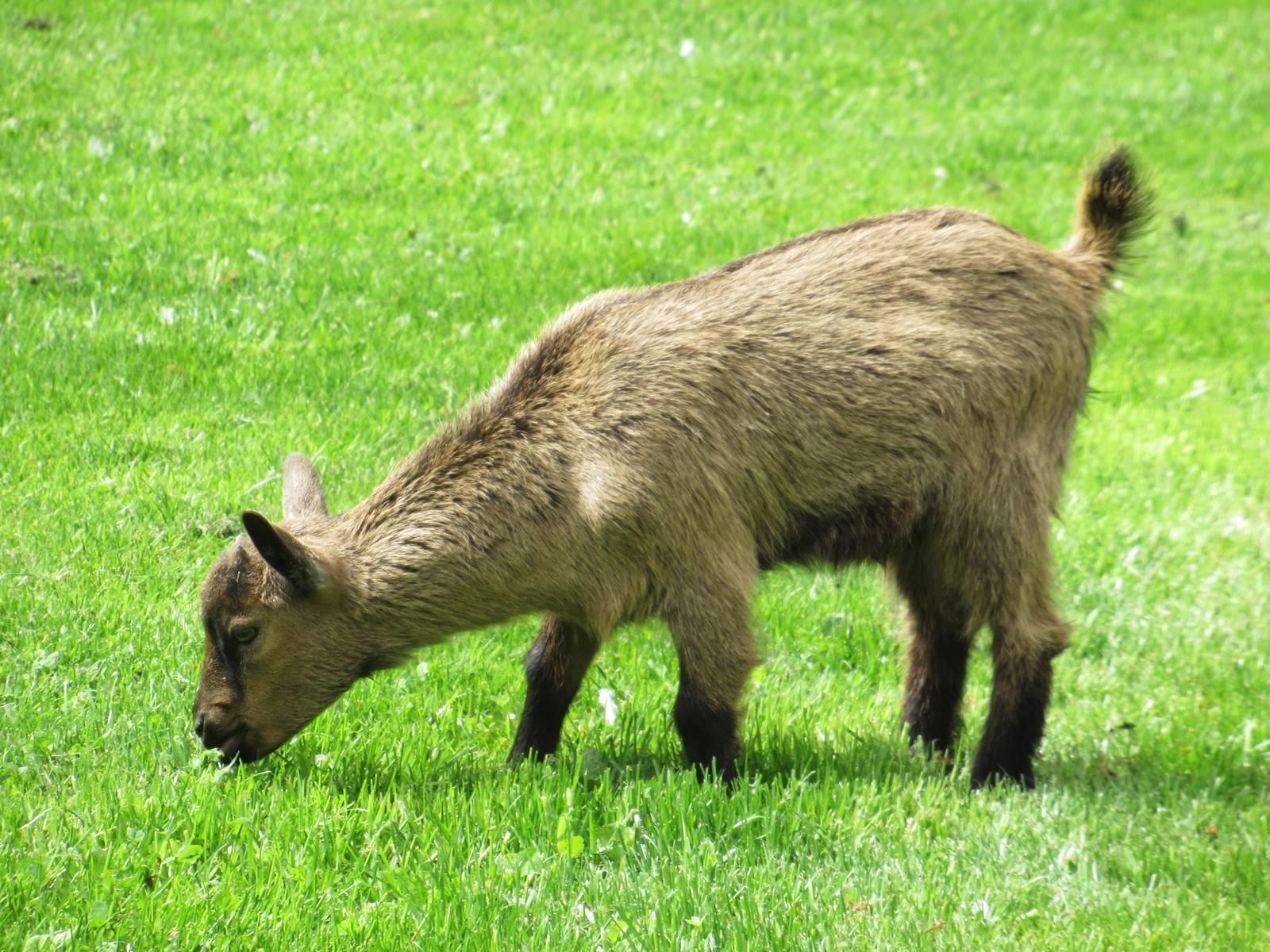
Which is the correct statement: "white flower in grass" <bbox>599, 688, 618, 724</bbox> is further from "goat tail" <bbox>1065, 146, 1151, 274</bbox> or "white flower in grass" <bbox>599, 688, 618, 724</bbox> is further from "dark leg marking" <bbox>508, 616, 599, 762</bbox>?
"goat tail" <bbox>1065, 146, 1151, 274</bbox>

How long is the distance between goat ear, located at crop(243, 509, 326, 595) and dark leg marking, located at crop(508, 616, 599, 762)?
0.93 m

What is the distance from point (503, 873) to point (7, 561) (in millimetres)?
2770

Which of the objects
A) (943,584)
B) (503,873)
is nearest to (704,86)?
(943,584)

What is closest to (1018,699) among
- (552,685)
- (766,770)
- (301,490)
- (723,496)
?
(766,770)

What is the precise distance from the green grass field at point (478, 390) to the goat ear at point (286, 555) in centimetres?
58

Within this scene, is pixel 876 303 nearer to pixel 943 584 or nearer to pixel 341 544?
pixel 943 584

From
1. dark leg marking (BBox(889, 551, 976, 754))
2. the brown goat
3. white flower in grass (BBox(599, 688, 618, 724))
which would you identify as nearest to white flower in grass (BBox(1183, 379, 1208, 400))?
the brown goat

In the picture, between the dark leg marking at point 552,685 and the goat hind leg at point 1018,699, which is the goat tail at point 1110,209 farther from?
the dark leg marking at point 552,685

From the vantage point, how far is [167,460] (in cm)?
707

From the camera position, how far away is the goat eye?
16.2ft

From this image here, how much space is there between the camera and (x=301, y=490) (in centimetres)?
555

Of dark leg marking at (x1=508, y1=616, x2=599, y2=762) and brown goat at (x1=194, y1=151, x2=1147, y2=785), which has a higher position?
brown goat at (x1=194, y1=151, x2=1147, y2=785)

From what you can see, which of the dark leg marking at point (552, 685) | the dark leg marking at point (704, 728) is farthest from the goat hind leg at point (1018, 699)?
the dark leg marking at point (552, 685)

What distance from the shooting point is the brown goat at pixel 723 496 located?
514 centimetres
